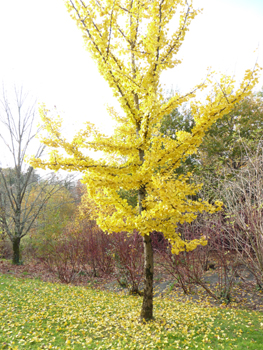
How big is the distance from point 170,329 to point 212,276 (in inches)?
156

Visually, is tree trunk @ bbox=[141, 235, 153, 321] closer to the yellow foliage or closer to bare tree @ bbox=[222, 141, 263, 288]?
the yellow foliage

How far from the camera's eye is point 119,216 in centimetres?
365

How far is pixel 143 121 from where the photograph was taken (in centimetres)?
334

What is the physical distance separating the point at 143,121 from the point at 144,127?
0.41 ft

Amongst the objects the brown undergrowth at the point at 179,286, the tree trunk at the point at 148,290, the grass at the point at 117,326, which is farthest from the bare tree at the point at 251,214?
the tree trunk at the point at 148,290

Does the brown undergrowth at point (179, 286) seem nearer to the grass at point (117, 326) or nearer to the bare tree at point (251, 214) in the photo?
the bare tree at point (251, 214)

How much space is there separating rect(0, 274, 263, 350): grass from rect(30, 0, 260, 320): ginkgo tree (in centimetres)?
58

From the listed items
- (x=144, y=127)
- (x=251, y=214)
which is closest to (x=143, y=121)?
(x=144, y=127)

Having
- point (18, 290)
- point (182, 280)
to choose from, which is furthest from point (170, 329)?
point (18, 290)

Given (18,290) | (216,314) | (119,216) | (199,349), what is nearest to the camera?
(199,349)

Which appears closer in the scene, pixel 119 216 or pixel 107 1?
pixel 107 1

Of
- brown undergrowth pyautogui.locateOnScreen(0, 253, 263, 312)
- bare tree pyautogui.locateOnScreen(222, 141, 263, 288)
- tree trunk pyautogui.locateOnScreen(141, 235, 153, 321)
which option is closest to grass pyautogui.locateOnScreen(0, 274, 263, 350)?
tree trunk pyautogui.locateOnScreen(141, 235, 153, 321)

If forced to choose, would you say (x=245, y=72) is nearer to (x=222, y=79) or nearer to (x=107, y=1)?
(x=222, y=79)

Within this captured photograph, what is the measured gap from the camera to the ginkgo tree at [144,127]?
3074mm
